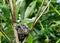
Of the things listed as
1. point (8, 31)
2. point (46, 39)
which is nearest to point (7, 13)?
point (8, 31)

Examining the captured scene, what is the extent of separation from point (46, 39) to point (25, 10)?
12 cm

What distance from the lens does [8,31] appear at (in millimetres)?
622

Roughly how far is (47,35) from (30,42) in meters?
0.18

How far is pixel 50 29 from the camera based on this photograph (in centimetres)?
73

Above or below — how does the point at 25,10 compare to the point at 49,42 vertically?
above

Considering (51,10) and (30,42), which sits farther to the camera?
(51,10)

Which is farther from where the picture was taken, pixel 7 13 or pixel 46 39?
pixel 46 39

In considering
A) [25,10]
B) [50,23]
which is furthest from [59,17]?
[25,10]

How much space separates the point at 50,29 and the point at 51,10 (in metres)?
0.07

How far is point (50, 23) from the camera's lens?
0.76m

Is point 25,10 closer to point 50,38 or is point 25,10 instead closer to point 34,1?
point 34,1

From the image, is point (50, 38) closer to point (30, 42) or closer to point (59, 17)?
point (59, 17)

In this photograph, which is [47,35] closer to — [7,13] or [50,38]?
[50,38]

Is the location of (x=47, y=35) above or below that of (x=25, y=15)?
below
